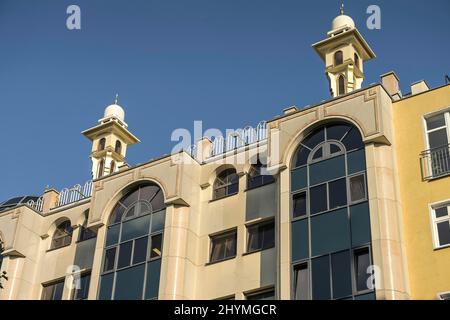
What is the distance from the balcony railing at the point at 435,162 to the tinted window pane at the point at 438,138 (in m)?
0.33

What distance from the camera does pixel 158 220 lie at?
31062 millimetres

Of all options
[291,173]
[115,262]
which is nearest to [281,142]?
[291,173]

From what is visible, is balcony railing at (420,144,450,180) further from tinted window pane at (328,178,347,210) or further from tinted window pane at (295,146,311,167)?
tinted window pane at (295,146,311,167)

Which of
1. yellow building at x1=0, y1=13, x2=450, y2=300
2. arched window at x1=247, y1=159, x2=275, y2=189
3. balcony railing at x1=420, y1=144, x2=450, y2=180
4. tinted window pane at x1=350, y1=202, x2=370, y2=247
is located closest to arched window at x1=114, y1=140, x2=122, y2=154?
yellow building at x1=0, y1=13, x2=450, y2=300

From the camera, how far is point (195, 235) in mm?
30812

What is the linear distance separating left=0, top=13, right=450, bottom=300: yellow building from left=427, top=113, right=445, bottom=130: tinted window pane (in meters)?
0.04

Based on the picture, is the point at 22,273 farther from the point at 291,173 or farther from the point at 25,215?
the point at 291,173

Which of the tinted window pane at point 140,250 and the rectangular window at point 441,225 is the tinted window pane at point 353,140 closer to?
the rectangular window at point 441,225

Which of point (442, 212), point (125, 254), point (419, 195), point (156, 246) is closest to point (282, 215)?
point (419, 195)

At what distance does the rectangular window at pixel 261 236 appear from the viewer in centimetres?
2920

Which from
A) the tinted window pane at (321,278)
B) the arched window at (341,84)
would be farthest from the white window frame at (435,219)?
the arched window at (341,84)

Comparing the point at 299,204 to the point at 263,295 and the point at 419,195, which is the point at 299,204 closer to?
the point at 263,295

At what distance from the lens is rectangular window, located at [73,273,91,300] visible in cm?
3239

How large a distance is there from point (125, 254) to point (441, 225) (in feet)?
38.8
